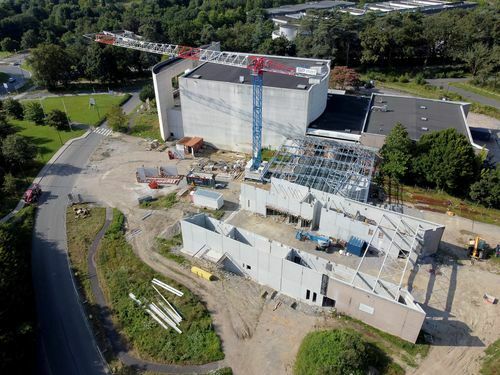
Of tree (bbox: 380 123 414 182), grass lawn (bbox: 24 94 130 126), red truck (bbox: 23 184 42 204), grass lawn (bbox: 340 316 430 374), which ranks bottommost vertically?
grass lawn (bbox: 340 316 430 374)

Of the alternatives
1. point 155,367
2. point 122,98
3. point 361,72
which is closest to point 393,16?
point 361,72

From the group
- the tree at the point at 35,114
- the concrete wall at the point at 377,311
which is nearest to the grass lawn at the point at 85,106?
the tree at the point at 35,114

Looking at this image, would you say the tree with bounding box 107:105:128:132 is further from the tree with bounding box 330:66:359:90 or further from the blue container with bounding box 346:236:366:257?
the blue container with bounding box 346:236:366:257

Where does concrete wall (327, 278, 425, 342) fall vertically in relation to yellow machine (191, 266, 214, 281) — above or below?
above

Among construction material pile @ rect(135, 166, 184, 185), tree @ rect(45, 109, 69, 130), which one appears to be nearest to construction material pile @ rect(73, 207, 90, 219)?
construction material pile @ rect(135, 166, 184, 185)

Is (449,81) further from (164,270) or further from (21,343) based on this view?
(21,343)

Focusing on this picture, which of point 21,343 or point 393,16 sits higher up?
point 393,16

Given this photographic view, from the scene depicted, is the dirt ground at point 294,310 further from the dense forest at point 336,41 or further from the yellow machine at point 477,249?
the dense forest at point 336,41
